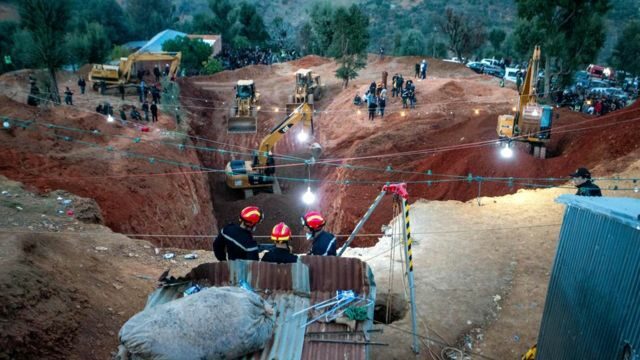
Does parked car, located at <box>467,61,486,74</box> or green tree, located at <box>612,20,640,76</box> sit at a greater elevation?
green tree, located at <box>612,20,640,76</box>

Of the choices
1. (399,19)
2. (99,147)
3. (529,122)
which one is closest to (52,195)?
(99,147)

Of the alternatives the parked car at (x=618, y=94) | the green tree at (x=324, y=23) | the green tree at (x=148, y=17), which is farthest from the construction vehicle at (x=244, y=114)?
the green tree at (x=148, y=17)

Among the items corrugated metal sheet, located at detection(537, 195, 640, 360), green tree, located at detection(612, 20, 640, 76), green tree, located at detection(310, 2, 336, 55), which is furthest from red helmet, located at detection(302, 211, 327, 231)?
green tree, located at detection(612, 20, 640, 76)

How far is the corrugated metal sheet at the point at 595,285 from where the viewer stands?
18.3 ft

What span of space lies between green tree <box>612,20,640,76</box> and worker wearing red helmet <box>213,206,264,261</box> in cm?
5372

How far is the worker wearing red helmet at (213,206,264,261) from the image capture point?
8742mm

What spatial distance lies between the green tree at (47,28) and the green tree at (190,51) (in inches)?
788

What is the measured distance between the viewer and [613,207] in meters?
6.21

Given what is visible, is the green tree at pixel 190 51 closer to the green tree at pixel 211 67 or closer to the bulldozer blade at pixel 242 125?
the green tree at pixel 211 67

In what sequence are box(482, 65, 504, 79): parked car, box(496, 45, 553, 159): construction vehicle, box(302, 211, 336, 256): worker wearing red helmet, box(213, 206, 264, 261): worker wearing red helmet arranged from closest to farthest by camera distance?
box(213, 206, 264, 261): worker wearing red helmet, box(302, 211, 336, 256): worker wearing red helmet, box(496, 45, 553, 159): construction vehicle, box(482, 65, 504, 79): parked car

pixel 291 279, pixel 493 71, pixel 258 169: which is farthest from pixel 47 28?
pixel 493 71

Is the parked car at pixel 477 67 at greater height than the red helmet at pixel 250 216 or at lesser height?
lesser

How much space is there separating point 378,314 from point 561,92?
31028 mm

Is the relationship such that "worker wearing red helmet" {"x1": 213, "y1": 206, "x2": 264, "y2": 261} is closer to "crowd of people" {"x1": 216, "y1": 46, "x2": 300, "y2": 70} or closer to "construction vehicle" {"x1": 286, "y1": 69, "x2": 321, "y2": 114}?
"construction vehicle" {"x1": 286, "y1": 69, "x2": 321, "y2": 114}
